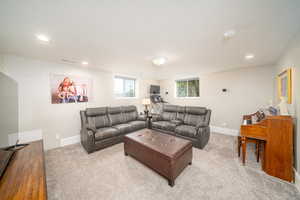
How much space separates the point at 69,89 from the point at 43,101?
2.23ft

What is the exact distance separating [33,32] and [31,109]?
6.88 ft

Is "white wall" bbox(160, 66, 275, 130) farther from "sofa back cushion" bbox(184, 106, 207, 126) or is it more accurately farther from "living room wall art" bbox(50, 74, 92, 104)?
"living room wall art" bbox(50, 74, 92, 104)

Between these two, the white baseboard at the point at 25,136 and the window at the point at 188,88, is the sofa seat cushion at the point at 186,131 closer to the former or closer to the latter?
the window at the point at 188,88

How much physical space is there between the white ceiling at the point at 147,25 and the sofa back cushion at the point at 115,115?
2035 mm

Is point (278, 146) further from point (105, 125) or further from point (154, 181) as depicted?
point (105, 125)

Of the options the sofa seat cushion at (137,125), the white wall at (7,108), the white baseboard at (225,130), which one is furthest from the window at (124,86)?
the white baseboard at (225,130)

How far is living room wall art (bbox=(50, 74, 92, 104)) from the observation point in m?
3.11

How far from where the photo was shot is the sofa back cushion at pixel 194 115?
3453 mm

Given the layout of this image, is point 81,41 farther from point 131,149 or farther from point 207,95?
point 207,95

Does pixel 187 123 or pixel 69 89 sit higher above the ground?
pixel 69 89

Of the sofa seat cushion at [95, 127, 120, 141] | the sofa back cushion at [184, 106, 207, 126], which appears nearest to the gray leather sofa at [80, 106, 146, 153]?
the sofa seat cushion at [95, 127, 120, 141]

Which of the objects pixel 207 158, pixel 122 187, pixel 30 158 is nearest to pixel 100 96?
pixel 30 158

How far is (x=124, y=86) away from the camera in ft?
15.9

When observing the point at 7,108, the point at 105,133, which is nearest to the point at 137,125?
the point at 105,133
